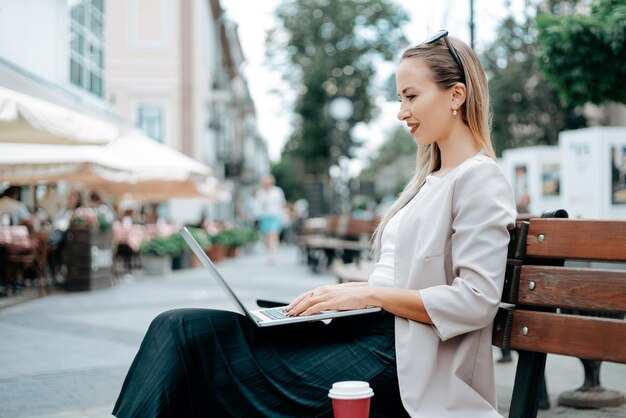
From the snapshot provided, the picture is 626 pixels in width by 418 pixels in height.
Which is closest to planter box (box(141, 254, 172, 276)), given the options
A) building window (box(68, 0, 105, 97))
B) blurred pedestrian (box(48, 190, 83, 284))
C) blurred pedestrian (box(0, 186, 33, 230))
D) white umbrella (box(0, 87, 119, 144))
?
blurred pedestrian (box(48, 190, 83, 284))

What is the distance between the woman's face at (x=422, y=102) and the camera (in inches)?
92.0

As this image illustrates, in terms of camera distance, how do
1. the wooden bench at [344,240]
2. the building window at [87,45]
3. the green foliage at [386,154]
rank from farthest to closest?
the green foliage at [386,154]
the building window at [87,45]
the wooden bench at [344,240]

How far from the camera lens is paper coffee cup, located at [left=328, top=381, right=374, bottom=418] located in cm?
198

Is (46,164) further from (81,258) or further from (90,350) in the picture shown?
(90,350)

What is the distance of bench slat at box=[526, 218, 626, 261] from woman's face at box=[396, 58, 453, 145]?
0.42 metres

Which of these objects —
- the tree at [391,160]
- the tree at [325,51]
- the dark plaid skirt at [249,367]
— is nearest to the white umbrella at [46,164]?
the dark plaid skirt at [249,367]

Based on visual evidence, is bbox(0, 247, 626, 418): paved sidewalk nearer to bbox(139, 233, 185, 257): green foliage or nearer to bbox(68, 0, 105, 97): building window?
bbox(139, 233, 185, 257): green foliage

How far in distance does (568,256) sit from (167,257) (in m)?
12.8

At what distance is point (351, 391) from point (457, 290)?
401mm

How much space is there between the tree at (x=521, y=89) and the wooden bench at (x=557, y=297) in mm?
19271

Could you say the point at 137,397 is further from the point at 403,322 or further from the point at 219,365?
the point at 403,322

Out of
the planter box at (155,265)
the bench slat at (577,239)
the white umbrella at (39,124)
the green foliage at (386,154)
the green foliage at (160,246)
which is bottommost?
the planter box at (155,265)

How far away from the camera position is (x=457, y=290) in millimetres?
2096

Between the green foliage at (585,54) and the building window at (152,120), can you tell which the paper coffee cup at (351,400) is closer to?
the green foliage at (585,54)
